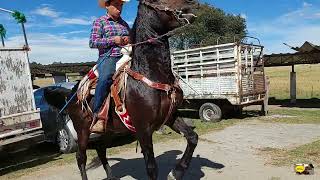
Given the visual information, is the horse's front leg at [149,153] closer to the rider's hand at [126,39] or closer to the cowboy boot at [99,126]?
the cowboy boot at [99,126]

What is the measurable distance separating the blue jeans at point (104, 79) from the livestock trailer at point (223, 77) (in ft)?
30.3

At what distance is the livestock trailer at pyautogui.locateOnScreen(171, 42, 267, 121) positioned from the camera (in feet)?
50.2

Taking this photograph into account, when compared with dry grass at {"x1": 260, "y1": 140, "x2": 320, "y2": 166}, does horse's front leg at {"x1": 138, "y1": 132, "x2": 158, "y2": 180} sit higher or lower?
higher

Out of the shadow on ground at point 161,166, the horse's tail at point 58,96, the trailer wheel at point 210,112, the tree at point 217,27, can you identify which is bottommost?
the shadow on ground at point 161,166

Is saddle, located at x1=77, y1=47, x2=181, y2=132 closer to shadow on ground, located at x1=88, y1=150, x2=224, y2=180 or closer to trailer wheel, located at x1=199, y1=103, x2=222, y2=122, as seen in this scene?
shadow on ground, located at x1=88, y1=150, x2=224, y2=180

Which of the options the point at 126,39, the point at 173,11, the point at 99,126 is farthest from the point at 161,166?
the point at 173,11

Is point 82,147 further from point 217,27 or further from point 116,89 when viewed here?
point 217,27

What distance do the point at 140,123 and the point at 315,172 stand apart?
138 inches

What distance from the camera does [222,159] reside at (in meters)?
8.78

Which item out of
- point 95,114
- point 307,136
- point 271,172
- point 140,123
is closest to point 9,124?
point 95,114

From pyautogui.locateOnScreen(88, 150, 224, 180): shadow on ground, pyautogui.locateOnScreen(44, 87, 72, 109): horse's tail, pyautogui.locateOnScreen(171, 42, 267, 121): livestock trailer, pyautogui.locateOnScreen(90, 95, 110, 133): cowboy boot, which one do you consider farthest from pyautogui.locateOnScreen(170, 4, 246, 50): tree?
pyautogui.locateOnScreen(90, 95, 110, 133): cowboy boot

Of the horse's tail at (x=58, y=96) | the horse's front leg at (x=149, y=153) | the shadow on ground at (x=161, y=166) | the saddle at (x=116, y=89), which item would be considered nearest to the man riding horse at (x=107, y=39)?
the saddle at (x=116, y=89)

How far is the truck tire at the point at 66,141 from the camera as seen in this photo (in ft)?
35.3

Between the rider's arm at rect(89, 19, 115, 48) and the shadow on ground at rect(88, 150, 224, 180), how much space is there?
2.80 metres
